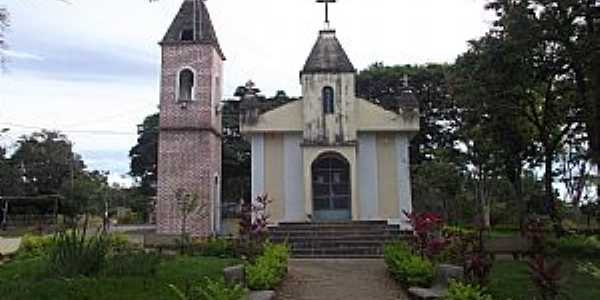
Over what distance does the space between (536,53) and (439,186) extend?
11893 mm

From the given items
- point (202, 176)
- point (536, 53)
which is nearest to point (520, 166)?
point (536, 53)

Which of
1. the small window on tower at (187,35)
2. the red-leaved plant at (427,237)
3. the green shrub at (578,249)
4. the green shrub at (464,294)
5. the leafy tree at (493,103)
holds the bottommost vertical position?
the green shrub at (464,294)

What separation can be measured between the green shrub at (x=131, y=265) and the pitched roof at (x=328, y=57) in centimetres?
1512

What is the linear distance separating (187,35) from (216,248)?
47.0 feet

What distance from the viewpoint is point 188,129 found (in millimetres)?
26891

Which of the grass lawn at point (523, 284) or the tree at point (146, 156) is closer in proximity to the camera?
the grass lawn at point (523, 284)

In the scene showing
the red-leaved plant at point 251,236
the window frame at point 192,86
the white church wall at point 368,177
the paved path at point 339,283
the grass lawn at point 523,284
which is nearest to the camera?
the grass lawn at point 523,284

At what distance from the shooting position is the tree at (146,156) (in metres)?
56.3

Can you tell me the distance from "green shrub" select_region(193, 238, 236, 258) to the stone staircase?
9.53 ft

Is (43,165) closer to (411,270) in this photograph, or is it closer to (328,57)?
(328,57)

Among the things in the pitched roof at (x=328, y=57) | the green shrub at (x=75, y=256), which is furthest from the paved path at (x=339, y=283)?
the pitched roof at (x=328, y=57)

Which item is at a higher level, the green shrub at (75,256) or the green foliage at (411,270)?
the green shrub at (75,256)

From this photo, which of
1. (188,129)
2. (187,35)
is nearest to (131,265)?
(188,129)

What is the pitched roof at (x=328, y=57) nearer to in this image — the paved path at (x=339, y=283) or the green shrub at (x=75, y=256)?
the paved path at (x=339, y=283)
